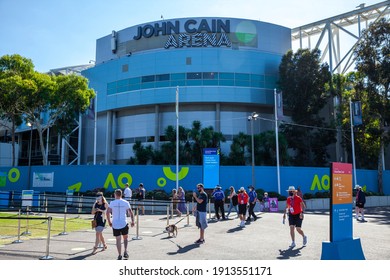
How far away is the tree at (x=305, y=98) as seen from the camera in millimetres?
42969

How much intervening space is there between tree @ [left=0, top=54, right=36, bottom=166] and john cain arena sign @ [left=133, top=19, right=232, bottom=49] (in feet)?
55.7

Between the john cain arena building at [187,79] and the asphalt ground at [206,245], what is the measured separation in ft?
93.8

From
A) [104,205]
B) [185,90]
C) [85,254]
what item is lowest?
[85,254]

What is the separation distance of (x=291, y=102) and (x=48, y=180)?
91.1ft

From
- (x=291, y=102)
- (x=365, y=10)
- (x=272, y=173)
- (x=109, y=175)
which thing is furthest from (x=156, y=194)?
(x=365, y=10)

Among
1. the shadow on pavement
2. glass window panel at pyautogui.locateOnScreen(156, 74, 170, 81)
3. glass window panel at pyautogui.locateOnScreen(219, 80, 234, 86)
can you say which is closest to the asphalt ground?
the shadow on pavement

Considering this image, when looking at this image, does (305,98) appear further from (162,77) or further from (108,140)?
(108,140)

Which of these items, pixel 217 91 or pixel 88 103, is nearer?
pixel 88 103

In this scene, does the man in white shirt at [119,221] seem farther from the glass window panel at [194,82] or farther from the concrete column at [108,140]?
the concrete column at [108,140]

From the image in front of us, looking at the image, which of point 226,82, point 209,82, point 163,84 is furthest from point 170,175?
point 226,82

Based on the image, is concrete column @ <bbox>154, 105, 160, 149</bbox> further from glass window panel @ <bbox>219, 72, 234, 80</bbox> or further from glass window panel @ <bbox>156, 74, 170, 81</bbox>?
glass window panel @ <bbox>219, 72, 234, 80</bbox>
